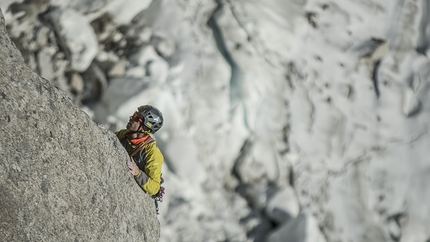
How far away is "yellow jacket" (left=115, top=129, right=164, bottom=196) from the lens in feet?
15.2

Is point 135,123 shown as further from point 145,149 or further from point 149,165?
point 149,165

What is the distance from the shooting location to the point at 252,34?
937 centimetres

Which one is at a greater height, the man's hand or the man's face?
the man's face

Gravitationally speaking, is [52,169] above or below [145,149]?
below

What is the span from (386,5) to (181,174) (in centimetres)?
534

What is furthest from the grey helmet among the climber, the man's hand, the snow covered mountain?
the snow covered mountain

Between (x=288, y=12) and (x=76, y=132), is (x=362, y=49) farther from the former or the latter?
(x=76, y=132)

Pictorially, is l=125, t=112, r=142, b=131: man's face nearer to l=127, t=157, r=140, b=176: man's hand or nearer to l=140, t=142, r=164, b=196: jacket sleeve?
l=140, t=142, r=164, b=196: jacket sleeve

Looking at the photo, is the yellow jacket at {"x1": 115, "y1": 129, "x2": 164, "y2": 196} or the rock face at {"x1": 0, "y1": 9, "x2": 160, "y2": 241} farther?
the yellow jacket at {"x1": 115, "y1": 129, "x2": 164, "y2": 196}

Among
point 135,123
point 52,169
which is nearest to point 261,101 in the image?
point 135,123

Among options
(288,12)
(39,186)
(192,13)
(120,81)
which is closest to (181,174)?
(120,81)

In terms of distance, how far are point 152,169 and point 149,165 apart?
40mm

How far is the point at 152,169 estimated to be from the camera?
15.2 ft

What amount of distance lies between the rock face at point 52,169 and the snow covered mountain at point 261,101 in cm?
353
